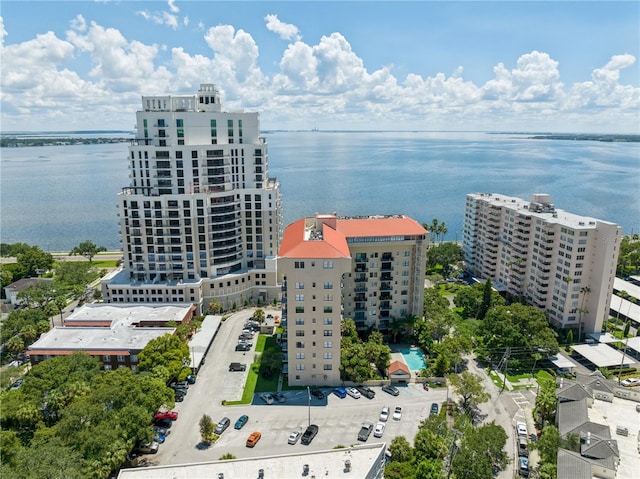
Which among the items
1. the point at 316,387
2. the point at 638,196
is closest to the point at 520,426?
the point at 316,387

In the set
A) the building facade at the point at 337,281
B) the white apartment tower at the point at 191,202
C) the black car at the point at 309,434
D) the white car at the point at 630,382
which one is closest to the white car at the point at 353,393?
the building facade at the point at 337,281

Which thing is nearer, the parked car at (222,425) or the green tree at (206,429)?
the green tree at (206,429)

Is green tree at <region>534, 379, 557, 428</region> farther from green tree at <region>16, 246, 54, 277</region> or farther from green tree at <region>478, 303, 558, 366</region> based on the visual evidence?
green tree at <region>16, 246, 54, 277</region>

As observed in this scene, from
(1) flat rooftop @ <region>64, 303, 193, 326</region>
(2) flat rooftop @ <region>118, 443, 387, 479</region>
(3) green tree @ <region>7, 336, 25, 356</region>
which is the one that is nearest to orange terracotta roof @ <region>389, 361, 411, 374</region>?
(2) flat rooftop @ <region>118, 443, 387, 479</region>

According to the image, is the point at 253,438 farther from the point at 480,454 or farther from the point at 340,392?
the point at 480,454

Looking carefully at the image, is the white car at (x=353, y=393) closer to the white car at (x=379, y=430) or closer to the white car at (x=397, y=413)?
the white car at (x=397, y=413)
